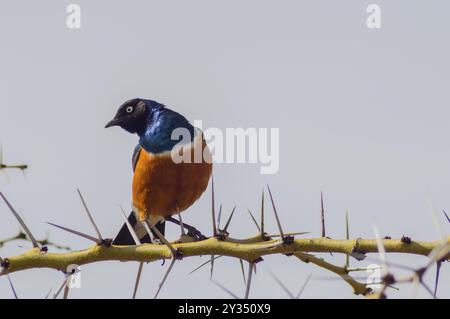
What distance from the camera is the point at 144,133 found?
814cm

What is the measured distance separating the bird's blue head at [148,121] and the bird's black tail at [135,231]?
0.85 m

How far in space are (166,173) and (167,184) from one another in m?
0.13

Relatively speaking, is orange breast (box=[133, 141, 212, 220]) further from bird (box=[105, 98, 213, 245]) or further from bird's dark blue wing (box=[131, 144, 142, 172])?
bird's dark blue wing (box=[131, 144, 142, 172])

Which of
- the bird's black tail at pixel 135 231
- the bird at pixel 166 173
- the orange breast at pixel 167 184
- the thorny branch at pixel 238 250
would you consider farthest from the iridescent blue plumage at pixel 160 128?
the thorny branch at pixel 238 250

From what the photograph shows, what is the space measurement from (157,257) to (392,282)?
1.46m

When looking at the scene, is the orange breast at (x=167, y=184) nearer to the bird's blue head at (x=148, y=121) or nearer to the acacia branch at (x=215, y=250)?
the bird's blue head at (x=148, y=121)

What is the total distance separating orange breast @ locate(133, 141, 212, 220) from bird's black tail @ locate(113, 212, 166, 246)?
0.82 ft

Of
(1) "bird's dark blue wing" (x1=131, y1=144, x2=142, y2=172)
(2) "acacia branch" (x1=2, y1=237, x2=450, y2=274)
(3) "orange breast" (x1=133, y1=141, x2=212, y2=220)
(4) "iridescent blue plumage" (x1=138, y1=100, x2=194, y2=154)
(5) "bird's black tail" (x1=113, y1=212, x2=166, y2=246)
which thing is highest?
(4) "iridescent blue plumage" (x1=138, y1=100, x2=194, y2=154)

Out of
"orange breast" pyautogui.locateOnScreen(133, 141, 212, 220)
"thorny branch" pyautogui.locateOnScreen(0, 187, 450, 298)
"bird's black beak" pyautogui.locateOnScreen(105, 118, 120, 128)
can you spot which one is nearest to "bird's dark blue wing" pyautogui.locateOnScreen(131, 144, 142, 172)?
"orange breast" pyautogui.locateOnScreen(133, 141, 212, 220)

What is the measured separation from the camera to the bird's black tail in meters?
7.15

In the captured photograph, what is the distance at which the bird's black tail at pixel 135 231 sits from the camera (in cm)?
715
